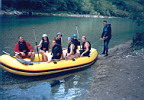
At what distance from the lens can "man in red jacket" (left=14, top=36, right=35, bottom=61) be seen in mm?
6926

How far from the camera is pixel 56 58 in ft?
23.2

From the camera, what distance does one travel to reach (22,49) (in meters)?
7.07

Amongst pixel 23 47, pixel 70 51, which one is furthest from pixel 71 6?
pixel 23 47

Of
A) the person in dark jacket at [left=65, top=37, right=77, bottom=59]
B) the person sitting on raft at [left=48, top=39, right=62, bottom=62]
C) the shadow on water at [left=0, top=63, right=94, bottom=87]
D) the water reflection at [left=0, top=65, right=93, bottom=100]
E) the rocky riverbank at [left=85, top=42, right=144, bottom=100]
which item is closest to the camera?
the rocky riverbank at [left=85, top=42, right=144, bottom=100]

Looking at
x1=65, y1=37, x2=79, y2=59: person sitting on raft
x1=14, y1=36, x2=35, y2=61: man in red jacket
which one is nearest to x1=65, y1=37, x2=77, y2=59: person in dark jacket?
x1=65, y1=37, x2=79, y2=59: person sitting on raft

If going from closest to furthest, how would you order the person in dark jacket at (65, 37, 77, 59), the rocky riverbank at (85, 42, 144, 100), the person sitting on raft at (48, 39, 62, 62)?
the rocky riverbank at (85, 42, 144, 100)
the person sitting on raft at (48, 39, 62, 62)
the person in dark jacket at (65, 37, 77, 59)

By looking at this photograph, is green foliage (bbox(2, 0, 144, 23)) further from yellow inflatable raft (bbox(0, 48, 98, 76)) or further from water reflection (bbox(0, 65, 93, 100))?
water reflection (bbox(0, 65, 93, 100))

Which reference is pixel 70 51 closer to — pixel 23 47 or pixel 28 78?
pixel 23 47

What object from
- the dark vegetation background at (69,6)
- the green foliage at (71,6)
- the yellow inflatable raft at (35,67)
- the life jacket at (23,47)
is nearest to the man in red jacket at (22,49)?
the life jacket at (23,47)

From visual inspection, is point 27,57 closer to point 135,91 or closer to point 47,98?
point 47,98

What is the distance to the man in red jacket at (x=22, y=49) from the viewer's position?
6926 mm

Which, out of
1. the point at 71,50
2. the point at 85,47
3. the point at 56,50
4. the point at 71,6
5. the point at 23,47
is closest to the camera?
the point at 56,50

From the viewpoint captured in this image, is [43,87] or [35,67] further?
[35,67]

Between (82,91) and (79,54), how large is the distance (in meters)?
2.91
